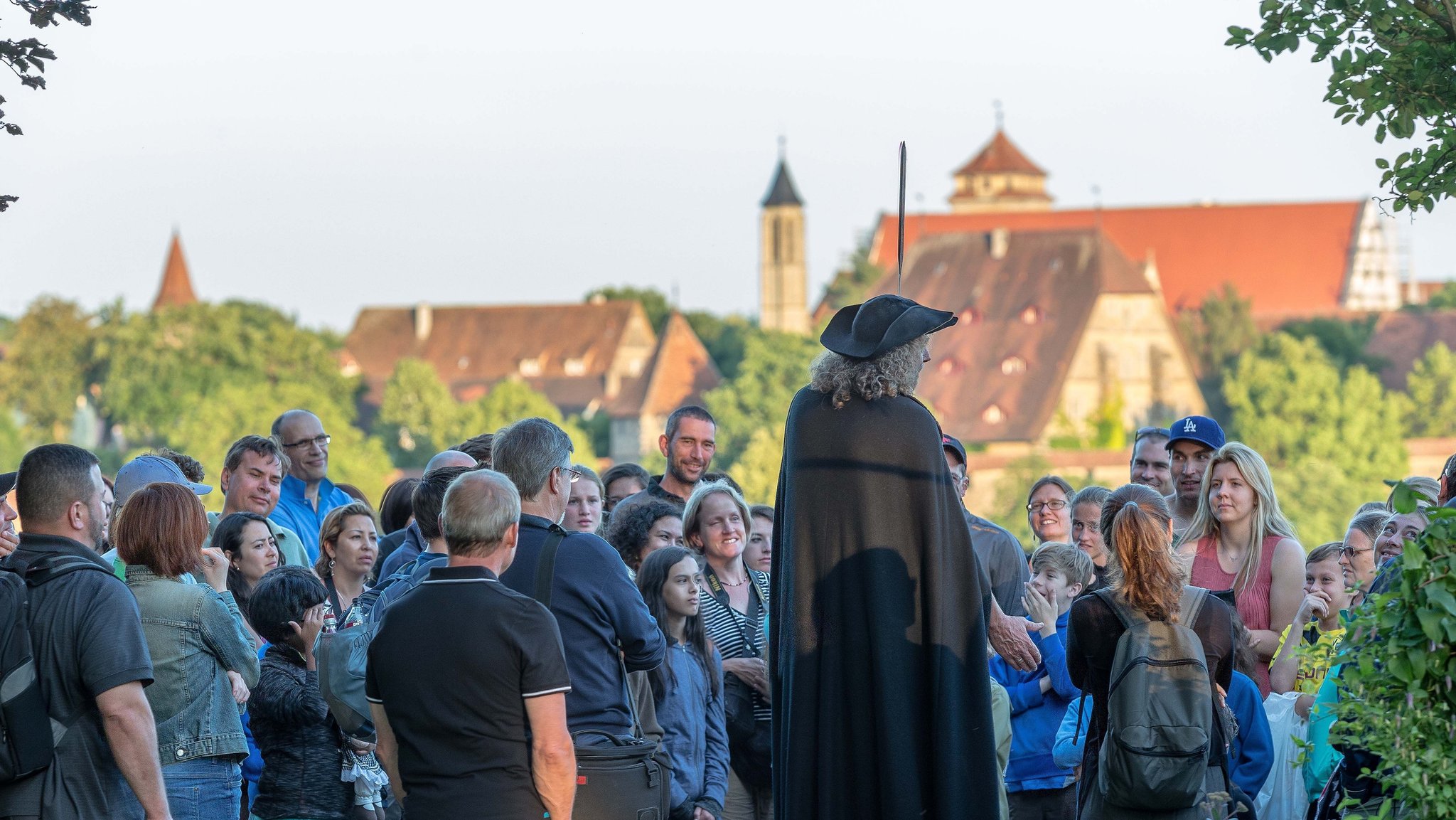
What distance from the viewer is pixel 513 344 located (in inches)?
4906

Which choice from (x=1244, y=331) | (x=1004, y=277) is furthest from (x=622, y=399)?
(x=1244, y=331)

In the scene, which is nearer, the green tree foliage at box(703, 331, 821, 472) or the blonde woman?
the blonde woman

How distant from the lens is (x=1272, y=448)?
279 feet

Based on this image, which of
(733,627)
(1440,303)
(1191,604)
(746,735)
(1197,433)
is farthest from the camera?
(1440,303)

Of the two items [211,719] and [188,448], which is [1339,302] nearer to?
[188,448]

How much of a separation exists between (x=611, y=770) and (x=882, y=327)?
1.42m

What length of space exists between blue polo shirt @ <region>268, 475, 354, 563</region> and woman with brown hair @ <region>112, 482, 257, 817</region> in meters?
3.06

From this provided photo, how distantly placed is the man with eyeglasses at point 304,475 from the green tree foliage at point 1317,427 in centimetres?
7414

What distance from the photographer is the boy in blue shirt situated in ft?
22.8

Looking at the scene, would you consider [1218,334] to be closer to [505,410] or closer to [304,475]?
[505,410]

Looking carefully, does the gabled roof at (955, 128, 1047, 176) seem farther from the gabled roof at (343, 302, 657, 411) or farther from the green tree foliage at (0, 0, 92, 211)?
the green tree foliage at (0, 0, 92, 211)

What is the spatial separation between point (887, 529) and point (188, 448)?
8569 centimetres

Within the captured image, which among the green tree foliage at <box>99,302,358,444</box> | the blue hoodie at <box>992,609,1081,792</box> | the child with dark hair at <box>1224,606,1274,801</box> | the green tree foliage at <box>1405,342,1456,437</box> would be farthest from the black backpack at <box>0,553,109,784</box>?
the green tree foliage at <box>1405,342,1456,437</box>

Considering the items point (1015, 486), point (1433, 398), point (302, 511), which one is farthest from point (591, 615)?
point (1433, 398)
